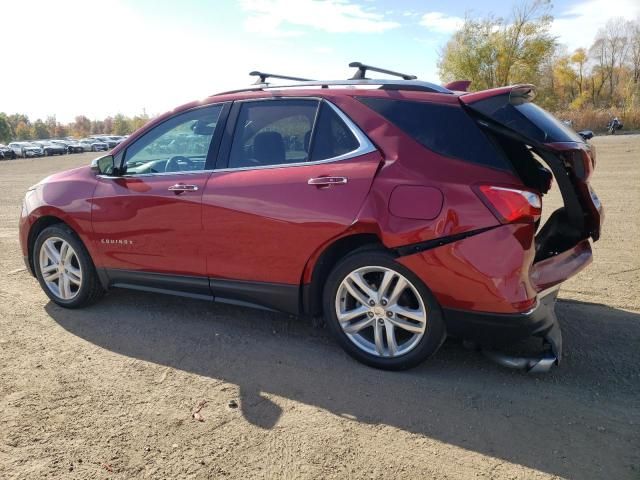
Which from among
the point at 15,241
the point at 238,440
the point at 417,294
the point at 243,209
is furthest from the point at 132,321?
the point at 15,241

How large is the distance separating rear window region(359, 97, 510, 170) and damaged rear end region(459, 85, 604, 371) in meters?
0.06

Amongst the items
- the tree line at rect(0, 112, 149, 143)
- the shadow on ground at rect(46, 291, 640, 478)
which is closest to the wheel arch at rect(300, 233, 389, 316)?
the shadow on ground at rect(46, 291, 640, 478)

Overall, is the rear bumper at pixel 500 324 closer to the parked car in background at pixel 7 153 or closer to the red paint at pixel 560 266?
the red paint at pixel 560 266

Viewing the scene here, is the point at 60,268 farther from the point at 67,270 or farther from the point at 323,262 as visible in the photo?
A: the point at 323,262

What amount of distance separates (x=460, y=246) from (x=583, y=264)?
44.1 inches

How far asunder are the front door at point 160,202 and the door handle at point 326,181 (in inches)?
36.3

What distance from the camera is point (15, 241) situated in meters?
7.42

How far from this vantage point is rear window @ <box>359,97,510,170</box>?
3104 millimetres

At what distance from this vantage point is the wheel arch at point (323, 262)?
11.2 ft

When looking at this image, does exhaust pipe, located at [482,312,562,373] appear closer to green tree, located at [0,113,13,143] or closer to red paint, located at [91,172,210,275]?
red paint, located at [91,172,210,275]

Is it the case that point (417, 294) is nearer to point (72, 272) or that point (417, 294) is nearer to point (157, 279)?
point (157, 279)

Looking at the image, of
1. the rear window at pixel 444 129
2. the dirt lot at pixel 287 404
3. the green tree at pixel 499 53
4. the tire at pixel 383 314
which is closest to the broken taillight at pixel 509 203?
the rear window at pixel 444 129

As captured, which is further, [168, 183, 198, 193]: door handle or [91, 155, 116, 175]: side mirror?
[91, 155, 116, 175]: side mirror

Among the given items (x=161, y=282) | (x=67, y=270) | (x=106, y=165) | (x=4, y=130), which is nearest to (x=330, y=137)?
(x=161, y=282)
